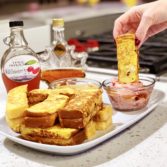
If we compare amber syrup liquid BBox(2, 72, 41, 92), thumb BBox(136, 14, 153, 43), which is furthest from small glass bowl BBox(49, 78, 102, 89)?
thumb BBox(136, 14, 153, 43)

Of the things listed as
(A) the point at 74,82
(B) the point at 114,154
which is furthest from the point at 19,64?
(B) the point at 114,154

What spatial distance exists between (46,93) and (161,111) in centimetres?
28

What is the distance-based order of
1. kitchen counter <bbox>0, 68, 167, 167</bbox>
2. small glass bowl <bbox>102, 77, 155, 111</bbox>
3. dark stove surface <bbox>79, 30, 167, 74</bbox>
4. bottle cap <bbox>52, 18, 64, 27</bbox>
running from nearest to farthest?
kitchen counter <bbox>0, 68, 167, 167</bbox>, small glass bowl <bbox>102, 77, 155, 111</bbox>, bottle cap <bbox>52, 18, 64, 27</bbox>, dark stove surface <bbox>79, 30, 167, 74</bbox>

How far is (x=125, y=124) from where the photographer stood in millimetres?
739

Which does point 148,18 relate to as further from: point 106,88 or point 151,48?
point 151,48

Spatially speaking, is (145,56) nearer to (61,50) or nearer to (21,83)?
(61,50)

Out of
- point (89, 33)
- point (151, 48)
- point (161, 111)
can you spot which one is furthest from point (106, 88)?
point (89, 33)

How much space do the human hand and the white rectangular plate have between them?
0.54 feet

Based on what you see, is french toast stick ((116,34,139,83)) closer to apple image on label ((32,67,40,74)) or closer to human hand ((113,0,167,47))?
human hand ((113,0,167,47))

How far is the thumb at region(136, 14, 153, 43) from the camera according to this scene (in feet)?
2.88

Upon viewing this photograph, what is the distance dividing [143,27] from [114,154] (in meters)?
0.35

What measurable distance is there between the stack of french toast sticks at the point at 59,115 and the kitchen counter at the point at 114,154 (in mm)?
28

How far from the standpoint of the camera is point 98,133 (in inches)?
27.9

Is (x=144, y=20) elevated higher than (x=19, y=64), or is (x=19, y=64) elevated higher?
(x=144, y=20)
